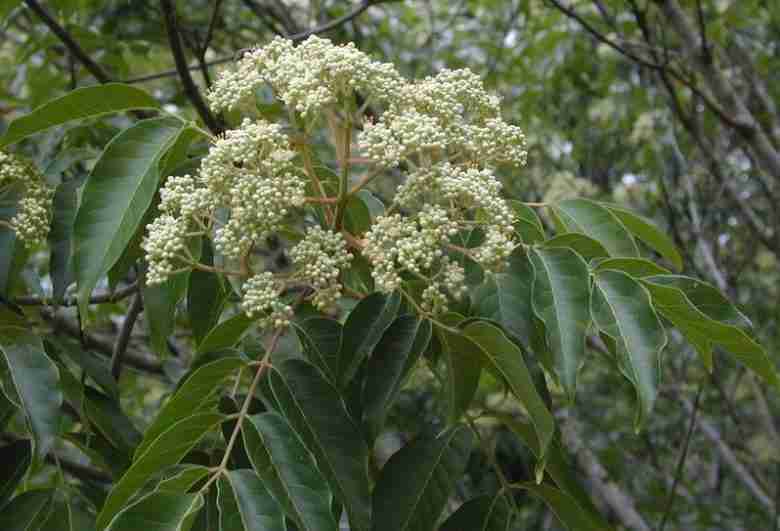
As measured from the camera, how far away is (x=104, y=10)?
16.6 ft

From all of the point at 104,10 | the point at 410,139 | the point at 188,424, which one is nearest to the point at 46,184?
the point at 188,424

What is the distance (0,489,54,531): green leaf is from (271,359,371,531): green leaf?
536mm

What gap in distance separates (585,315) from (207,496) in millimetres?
743

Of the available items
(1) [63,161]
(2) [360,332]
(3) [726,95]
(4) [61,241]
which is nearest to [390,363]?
(2) [360,332]

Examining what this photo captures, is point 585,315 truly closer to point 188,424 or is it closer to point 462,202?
point 462,202

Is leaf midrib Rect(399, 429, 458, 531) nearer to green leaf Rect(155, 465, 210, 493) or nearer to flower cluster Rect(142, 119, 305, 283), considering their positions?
green leaf Rect(155, 465, 210, 493)

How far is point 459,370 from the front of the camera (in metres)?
1.85

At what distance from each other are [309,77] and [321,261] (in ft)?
1.14

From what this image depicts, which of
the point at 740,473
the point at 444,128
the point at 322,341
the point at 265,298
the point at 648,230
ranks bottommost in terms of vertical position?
the point at 740,473

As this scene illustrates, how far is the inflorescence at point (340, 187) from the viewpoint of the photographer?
67.2 inches

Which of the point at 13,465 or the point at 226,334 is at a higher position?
the point at 226,334

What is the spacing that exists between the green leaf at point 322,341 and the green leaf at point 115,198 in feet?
1.34

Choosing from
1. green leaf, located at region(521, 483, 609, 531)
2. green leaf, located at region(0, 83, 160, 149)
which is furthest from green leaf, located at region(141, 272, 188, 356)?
green leaf, located at region(521, 483, 609, 531)

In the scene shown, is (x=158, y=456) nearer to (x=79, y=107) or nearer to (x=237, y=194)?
(x=237, y=194)
